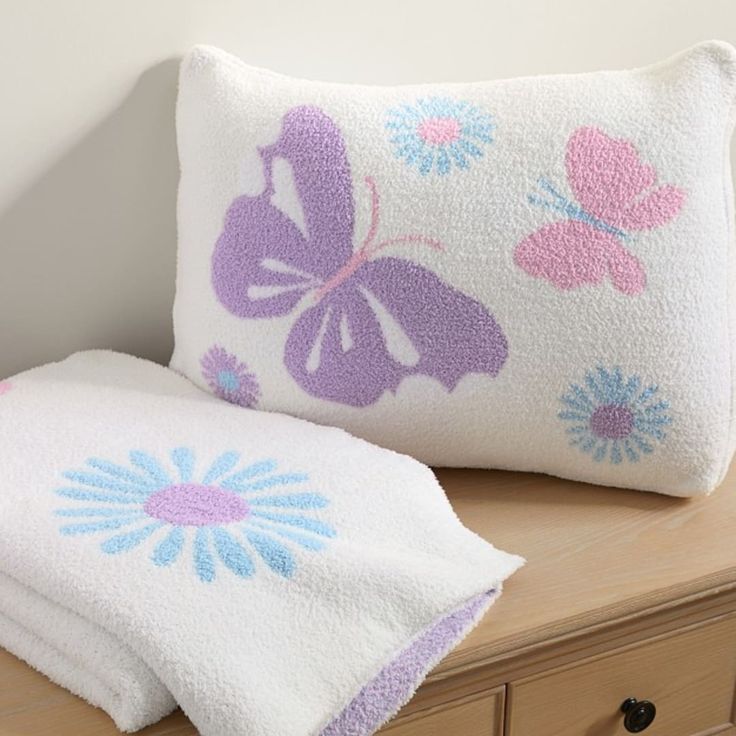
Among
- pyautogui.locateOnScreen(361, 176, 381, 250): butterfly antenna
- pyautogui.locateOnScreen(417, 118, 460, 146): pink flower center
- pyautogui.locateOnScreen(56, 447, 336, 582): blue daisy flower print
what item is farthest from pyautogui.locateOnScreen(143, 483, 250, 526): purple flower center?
pyautogui.locateOnScreen(417, 118, 460, 146): pink flower center

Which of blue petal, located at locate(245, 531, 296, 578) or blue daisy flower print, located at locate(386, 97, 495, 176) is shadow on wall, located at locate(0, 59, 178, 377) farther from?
blue petal, located at locate(245, 531, 296, 578)

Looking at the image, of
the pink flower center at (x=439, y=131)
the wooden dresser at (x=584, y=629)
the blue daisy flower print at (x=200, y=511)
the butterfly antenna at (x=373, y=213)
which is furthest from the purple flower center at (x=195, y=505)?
the pink flower center at (x=439, y=131)

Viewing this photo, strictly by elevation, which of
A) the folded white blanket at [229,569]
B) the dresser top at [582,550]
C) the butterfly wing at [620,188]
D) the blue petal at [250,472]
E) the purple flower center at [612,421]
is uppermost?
the butterfly wing at [620,188]

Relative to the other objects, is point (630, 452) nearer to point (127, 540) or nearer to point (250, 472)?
point (250, 472)

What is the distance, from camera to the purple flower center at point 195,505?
865 millimetres

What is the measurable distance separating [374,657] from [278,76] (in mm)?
581

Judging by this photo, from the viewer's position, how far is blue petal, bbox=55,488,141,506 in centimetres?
89

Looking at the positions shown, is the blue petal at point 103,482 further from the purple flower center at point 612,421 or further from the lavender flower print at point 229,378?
the purple flower center at point 612,421

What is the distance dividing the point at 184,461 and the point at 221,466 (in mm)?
33

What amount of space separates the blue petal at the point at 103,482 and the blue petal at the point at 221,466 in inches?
2.1

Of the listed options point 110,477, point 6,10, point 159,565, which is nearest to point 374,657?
point 159,565

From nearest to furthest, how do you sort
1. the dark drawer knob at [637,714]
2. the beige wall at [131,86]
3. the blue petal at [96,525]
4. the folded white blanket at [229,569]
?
the folded white blanket at [229,569] → the blue petal at [96,525] → the dark drawer knob at [637,714] → the beige wall at [131,86]

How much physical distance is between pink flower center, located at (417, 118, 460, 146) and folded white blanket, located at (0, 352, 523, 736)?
0.28 m

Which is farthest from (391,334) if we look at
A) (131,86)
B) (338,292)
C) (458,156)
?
(131,86)
